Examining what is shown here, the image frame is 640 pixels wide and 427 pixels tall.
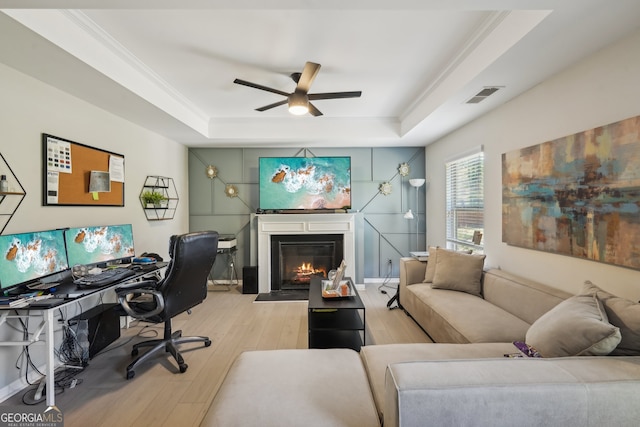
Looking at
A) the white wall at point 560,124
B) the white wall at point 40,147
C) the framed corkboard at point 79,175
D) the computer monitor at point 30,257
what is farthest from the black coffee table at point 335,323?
the framed corkboard at point 79,175

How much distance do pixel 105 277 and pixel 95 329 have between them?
2.10 feet

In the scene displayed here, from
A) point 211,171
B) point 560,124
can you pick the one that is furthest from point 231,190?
point 560,124

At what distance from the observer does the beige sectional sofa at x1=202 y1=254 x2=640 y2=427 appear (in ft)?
2.90

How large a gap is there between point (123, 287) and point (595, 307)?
318cm

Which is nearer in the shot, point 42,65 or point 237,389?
point 237,389

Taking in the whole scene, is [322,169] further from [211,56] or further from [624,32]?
[624,32]

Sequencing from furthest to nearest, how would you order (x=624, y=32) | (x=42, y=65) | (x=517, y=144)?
(x=517, y=144), (x=42, y=65), (x=624, y=32)

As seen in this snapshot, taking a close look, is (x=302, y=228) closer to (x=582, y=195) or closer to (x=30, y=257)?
(x=30, y=257)

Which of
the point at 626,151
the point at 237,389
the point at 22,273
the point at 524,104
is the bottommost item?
the point at 237,389

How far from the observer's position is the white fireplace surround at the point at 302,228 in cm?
431

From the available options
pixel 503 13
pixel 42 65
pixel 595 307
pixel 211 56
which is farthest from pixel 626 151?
pixel 42 65

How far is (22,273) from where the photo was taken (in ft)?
6.15

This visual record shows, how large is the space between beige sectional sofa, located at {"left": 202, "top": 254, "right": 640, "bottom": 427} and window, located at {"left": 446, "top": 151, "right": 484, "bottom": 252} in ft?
4.36

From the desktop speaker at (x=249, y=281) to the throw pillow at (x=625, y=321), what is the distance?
389 centimetres
